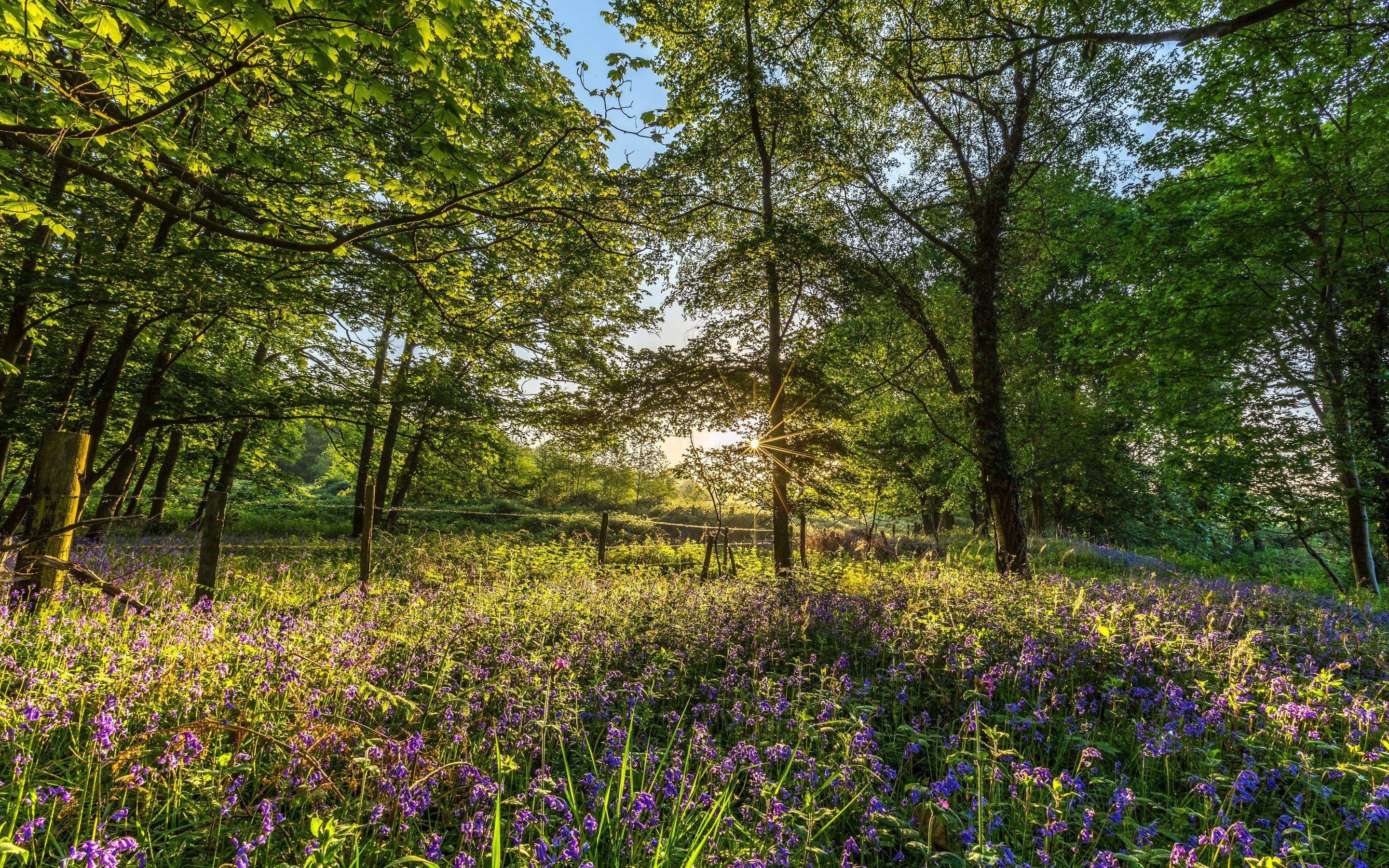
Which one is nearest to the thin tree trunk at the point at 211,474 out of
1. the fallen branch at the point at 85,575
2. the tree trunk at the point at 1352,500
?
the fallen branch at the point at 85,575

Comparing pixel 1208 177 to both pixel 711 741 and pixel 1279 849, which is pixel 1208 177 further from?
pixel 711 741

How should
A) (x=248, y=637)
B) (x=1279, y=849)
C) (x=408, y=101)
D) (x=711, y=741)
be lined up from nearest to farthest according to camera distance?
(x=1279, y=849), (x=711, y=741), (x=248, y=637), (x=408, y=101)

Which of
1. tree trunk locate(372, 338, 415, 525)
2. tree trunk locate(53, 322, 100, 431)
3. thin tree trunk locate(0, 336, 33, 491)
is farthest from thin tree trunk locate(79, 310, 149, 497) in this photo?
tree trunk locate(372, 338, 415, 525)

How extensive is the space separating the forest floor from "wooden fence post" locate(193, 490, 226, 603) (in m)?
0.25

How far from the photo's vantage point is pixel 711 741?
3008 millimetres

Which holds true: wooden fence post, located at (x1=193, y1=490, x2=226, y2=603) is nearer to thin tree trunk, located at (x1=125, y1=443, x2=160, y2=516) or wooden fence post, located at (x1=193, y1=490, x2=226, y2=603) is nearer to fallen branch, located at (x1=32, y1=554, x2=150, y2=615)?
fallen branch, located at (x1=32, y1=554, x2=150, y2=615)

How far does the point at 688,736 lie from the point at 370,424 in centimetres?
977

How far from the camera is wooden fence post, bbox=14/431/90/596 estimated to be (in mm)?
4617

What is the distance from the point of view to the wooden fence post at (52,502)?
182 inches

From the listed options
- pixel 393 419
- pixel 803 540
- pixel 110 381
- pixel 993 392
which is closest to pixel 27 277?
pixel 110 381

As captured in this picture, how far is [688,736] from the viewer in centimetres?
340

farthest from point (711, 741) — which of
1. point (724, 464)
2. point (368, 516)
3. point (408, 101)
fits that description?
point (724, 464)

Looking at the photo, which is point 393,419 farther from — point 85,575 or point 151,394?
point 85,575

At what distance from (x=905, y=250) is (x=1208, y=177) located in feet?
23.4
